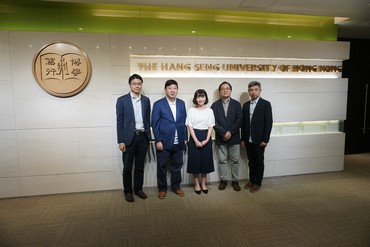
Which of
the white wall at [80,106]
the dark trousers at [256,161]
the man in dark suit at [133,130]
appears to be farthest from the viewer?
the dark trousers at [256,161]

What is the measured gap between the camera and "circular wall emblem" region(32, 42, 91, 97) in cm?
378

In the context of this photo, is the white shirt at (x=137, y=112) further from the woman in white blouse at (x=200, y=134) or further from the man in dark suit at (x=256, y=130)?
the man in dark suit at (x=256, y=130)

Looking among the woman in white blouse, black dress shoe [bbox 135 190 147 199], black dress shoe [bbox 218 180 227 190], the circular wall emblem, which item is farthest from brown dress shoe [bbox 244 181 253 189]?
the circular wall emblem

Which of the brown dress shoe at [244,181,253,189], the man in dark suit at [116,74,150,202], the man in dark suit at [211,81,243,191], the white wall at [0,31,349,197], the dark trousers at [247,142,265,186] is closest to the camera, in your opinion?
the man in dark suit at [116,74,150,202]

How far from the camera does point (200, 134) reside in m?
3.90

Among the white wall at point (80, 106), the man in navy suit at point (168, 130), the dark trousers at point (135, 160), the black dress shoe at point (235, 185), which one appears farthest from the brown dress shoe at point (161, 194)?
the black dress shoe at point (235, 185)

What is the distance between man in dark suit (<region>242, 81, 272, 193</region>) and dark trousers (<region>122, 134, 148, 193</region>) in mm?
1708

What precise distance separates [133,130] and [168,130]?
52 cm

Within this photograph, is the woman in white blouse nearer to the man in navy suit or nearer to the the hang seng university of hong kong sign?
the man in navy suit

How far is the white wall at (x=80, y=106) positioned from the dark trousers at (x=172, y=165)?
386 millimetres

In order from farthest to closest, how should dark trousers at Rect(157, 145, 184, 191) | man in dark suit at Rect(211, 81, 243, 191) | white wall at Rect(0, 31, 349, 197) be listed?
man in dark suit at Rect(211, 81, 243, 191), dark trousers at Rect(157, 145, 184, 191), white wall at Rect(0, 31, 349, 197)

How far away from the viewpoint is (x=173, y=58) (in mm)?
4258

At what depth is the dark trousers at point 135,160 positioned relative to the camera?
3762mm

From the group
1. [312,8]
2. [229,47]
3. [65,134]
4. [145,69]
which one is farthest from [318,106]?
[65,134]
